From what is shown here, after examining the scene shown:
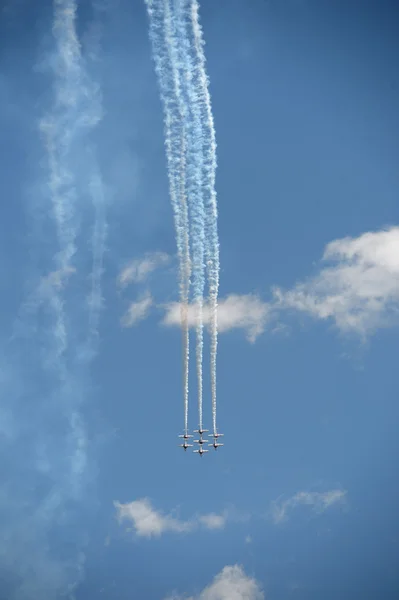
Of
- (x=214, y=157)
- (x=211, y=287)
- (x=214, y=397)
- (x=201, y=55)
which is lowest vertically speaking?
(x=214, y=397)

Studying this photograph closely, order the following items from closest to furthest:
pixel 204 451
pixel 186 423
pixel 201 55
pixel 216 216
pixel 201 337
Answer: pixel 201 55 → pixel 216 216 → pixel 201 337 → pixel 186 423 → pixel 204 451

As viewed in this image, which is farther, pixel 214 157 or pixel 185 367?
pixel 185 367

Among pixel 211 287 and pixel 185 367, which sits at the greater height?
pixel 211 287

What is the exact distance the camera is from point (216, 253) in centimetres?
5478

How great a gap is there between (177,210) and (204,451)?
22973 mm

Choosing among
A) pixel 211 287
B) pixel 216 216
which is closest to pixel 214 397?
pixel 211 287

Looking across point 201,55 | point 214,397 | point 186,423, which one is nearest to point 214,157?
point 201,55

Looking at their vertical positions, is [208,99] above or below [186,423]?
above

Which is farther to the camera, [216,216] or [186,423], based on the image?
[186,423]

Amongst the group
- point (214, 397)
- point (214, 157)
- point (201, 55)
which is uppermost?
point (201, 55)

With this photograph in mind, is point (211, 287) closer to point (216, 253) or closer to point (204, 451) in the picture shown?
point (216, 253)

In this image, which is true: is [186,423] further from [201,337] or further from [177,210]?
[177,210]

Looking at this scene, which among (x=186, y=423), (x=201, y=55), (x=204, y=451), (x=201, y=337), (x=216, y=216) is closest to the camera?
(x=201, y=55)

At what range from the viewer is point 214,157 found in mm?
52438
